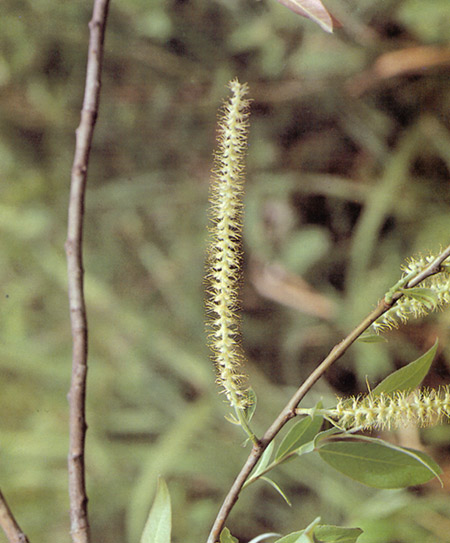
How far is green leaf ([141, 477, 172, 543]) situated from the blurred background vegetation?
1.87ft

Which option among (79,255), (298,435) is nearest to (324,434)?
(298,435)

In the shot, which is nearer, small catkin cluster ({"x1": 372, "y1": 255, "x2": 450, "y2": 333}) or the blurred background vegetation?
small catkin cluster ({"x1": 372, "y1": 255, "x2": 450, "y2": 333})

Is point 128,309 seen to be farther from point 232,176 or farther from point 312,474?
point 232,176

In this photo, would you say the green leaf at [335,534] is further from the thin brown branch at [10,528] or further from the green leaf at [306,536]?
the thin brown branch at [10,528]

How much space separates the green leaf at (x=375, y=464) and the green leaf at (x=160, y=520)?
0.28 ft

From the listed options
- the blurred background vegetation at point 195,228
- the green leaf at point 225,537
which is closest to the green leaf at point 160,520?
the green leaf at point 225,537

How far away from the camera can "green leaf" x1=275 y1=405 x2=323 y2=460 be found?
273 millimetres

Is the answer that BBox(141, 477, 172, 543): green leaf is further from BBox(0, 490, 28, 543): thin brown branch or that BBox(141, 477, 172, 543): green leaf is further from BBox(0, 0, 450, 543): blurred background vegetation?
BBox(0, 0, 450, 543): blurred background vegetation

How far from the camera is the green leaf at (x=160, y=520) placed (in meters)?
A: 0.28

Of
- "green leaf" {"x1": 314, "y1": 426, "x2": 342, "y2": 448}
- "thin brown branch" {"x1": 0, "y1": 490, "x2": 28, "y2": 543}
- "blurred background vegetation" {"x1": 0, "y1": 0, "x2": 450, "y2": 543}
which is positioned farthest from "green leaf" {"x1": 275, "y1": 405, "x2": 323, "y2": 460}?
"blurred background vegetation" {"x1": 0, "y1": 0, "x2": 450, "y2": 543}

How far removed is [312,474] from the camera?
878mm

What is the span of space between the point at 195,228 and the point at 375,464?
0.71 m

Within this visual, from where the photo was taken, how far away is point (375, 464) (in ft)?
0.87

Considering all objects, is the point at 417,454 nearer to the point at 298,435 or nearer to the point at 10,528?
the point at 298,435
